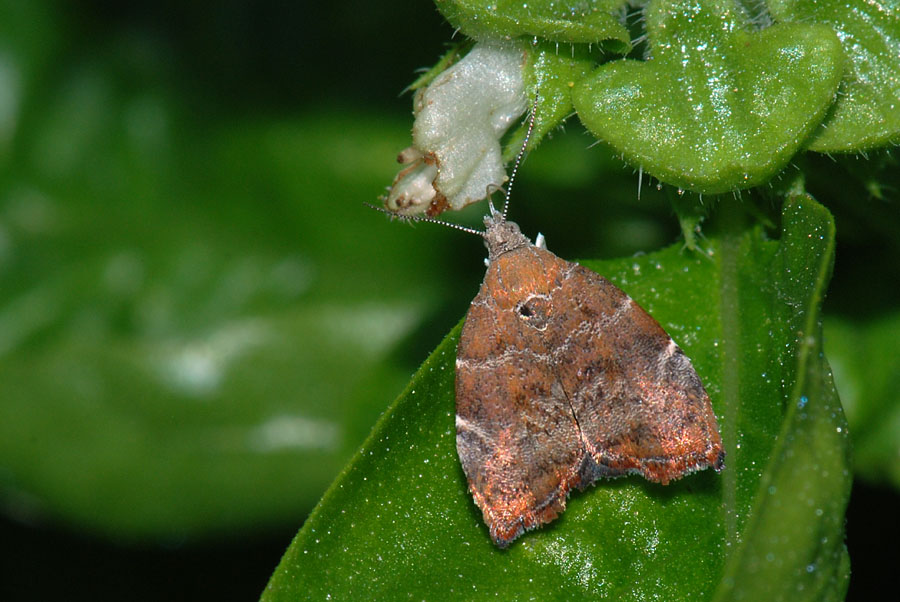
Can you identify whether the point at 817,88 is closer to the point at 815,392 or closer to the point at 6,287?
the point at 815,392

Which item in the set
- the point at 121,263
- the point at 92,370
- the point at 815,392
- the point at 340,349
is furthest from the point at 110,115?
the point at 815,392

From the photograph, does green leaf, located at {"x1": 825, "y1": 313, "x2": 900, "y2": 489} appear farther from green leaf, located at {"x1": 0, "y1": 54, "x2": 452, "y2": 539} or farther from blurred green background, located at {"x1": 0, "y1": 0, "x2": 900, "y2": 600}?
green leaf, located at {"x1": 0, "y1": 54, "x2": 452, "y2": 539}

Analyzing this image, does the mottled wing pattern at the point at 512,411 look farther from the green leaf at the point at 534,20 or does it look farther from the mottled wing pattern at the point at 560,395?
the green leaf at the point at 534,20

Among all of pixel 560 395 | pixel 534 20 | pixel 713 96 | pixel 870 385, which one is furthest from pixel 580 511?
pixel 870 385

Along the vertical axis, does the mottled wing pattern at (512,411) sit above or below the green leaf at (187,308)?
above

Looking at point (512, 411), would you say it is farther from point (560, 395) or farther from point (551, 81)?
point (551, 81)

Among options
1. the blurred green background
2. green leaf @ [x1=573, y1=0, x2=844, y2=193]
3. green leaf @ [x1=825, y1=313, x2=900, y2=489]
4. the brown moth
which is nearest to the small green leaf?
green leaf @ [x1=573, y1=0, x2=844, y2=193]

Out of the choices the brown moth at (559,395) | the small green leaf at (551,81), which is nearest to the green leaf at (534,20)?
the small green leaf at (551,81)
